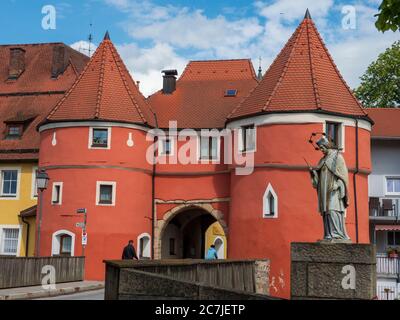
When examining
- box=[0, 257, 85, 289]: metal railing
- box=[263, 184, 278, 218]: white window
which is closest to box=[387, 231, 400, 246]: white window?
box=[263, 184, 278, 218]: white window

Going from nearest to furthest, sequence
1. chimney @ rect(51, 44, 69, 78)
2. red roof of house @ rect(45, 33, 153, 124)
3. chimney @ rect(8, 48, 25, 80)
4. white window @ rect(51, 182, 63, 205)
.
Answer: white window @ rect(51, 182, 63, 205) → red roof of house @ rect(45, 33, 153, 124) → chimney @ rect(51, 44, 69, 78) → chimney @ rect(8, 48, 25, 80)

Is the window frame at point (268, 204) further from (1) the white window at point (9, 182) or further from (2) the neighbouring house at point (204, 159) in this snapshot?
(1) the white window at point (9, 182)

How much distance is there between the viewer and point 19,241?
35219 millimetres

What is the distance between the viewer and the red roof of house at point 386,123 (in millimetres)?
33531

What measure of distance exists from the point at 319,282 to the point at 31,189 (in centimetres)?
2602

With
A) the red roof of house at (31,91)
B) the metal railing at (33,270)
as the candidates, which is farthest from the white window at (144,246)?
the red roof of house at (31,91)

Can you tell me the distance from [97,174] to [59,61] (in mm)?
13244

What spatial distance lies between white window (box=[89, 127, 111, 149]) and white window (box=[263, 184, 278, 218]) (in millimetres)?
7904

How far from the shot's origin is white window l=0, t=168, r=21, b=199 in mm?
35781

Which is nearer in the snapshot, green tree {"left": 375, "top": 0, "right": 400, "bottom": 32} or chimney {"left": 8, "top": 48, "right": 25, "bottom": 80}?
green tree {"left": 375, "top": 0, "right": 400, "bottom": 32}

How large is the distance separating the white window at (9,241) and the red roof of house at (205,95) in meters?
10.1

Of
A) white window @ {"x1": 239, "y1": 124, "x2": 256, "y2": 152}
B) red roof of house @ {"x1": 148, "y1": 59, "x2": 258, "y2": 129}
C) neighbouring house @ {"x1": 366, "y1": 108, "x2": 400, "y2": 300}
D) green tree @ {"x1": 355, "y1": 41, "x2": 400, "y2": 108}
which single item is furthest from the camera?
green tree @ {"x1": 355, "y1": 41, "x2": 400, "y2": 108}

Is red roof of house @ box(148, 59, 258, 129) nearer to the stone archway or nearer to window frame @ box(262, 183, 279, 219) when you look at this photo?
the stone archway

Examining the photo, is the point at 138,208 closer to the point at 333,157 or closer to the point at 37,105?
the point at 37,105
